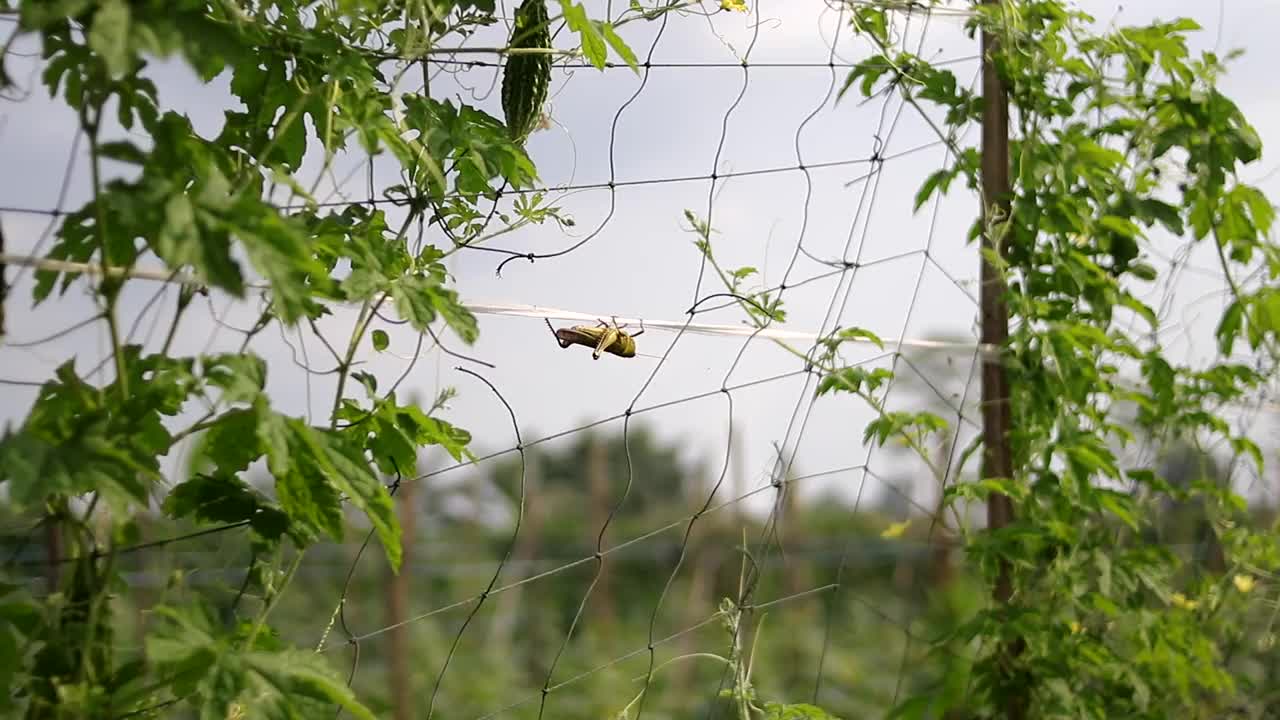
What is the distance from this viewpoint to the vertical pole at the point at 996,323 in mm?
2236

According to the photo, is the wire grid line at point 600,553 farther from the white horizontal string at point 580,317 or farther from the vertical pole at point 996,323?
the vertical pole at point 996,323

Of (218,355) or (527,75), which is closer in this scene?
(218,355)

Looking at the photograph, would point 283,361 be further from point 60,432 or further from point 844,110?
point 844,110

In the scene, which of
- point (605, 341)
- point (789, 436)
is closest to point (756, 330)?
point (789, 436)

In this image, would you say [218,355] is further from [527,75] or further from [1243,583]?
[1243,583]

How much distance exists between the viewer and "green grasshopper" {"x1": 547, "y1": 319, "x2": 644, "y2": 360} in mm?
1578

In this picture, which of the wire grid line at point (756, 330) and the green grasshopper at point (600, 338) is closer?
the green grasshopper at point (600, 338)

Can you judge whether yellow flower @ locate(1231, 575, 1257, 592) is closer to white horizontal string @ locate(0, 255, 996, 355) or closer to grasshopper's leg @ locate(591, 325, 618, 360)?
white horizontal string @ locate(0, 255, 996, 355)

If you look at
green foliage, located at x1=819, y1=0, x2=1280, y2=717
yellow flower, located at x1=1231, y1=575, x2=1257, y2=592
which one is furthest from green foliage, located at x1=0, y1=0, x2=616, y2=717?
yellow flower, located at x1=1231, y1=575, x2=1257, y2=592

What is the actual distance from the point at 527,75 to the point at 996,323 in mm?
1118

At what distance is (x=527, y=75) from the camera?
156 cm

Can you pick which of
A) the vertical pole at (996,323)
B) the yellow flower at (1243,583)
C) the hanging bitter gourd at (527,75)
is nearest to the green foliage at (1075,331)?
the vertical pole at (996,323)

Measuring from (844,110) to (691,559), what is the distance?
4877mm

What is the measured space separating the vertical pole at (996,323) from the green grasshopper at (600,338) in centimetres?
88
